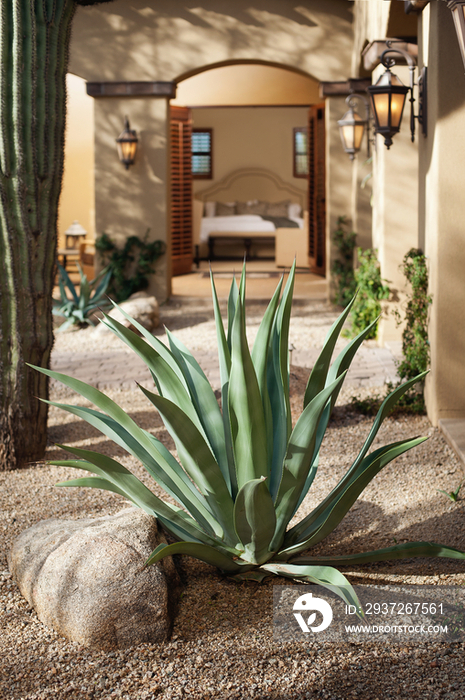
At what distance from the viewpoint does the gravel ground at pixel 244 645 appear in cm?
187

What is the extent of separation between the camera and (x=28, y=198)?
348 cm

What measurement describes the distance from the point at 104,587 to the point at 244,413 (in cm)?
68

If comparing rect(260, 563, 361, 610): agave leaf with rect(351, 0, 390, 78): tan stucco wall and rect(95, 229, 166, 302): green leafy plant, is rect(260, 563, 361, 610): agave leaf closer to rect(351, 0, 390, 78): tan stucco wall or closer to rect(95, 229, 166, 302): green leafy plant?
rect(351, 0, 390, 78): tan stucco wall

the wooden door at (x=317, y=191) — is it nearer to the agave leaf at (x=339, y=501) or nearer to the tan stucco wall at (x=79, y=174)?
the tan stucco wall at (x=79, y=174)

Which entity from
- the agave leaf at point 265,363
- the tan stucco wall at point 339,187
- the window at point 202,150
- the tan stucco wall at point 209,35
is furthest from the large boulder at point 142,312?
the window at point 202,150

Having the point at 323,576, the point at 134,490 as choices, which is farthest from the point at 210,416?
the point at 323,576

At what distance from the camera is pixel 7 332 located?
3.55 meters

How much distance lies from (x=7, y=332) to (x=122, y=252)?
5.86 m

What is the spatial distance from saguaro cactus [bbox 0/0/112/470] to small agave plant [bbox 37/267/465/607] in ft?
4.15

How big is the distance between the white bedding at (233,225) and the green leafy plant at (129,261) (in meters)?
5.84

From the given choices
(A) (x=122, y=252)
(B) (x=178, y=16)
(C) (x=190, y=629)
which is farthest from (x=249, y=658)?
(B) (x=178, y=16)

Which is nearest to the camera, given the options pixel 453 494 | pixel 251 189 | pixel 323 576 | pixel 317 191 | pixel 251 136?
pixel 323 576

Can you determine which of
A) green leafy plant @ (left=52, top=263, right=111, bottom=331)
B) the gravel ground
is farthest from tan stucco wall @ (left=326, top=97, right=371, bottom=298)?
the gravel ground

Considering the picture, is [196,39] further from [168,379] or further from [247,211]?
[247,211]
